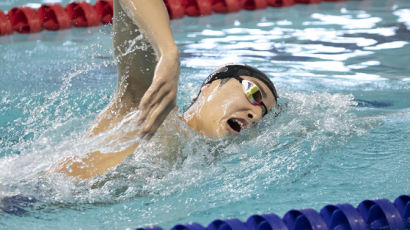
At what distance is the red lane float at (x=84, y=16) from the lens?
5395 mm

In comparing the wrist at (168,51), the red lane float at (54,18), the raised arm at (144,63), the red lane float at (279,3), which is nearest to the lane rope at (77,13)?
the red lane float at (54,18)

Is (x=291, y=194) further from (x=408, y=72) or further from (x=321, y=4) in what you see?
(x=321, y=4)

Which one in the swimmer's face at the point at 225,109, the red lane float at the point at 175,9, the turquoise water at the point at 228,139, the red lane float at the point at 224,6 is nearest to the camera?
the turquoise water at the point at 228,139

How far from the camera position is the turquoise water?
216cm

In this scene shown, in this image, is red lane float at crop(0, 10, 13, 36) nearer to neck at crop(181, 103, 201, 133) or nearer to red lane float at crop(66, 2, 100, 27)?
red lane float at crop(66, 2, 100, 27)

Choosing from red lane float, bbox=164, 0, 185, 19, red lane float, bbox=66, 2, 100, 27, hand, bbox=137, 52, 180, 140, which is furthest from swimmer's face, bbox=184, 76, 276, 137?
red lane float, bbox=164, 0, 185, 19

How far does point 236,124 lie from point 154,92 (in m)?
0.90

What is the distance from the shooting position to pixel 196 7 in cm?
578

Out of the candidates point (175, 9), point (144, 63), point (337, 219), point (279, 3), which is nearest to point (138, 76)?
point (144, 63)

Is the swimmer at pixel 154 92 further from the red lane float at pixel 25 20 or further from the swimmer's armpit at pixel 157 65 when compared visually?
the red lane float at pixel 25 20

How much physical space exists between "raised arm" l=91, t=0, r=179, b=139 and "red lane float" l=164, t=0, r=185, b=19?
3.39 metres

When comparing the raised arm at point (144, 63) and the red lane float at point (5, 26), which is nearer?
the raised arm at point (144, 63)

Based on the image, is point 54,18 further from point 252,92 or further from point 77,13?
point 252,92

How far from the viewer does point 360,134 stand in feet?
9.32
